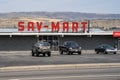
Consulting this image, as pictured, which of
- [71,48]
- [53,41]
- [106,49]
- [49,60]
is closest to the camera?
[49,60]

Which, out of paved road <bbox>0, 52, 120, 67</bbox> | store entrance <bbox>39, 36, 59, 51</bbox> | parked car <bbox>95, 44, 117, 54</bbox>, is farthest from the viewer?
store entrance <bbox>39, 36, 59, 51</bbox>

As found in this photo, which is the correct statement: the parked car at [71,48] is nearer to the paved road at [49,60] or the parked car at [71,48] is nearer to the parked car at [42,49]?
the parked car at [42,49]

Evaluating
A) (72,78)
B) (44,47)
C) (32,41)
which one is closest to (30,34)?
(32,41)

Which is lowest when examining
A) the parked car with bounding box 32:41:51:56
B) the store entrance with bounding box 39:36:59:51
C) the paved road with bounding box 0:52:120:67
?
the store entrance with bounding box 39:36:59:51

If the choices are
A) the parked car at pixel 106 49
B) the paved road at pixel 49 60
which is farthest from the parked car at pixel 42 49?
the parked car at pixel 106 49

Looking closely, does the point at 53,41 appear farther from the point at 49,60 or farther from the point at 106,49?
the point at 49,60

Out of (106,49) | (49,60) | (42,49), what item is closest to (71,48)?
(106,49)

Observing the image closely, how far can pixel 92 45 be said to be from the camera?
7112 centimetres

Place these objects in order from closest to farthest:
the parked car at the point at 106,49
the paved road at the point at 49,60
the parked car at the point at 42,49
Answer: the paved road at the point at 49,60
the parked car at the point at 42,49
the parked car at the point at 106,49

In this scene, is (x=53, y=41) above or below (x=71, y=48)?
below

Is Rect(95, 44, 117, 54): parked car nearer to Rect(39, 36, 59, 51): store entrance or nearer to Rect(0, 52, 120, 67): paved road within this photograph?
Rect(39, 36, 59, 51): store entrance

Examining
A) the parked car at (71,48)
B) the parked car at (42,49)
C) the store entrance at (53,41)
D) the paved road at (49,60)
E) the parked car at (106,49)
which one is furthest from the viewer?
the store entrance at (53,41)

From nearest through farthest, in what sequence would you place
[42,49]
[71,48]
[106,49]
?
1. [42,49]
2. [71,48]
3. [106,49]

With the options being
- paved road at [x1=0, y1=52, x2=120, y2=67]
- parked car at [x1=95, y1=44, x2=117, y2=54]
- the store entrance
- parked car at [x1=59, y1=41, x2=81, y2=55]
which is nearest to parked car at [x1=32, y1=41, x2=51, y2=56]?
paved road at [x1=0, y1=52, x2=120, y2=67]
